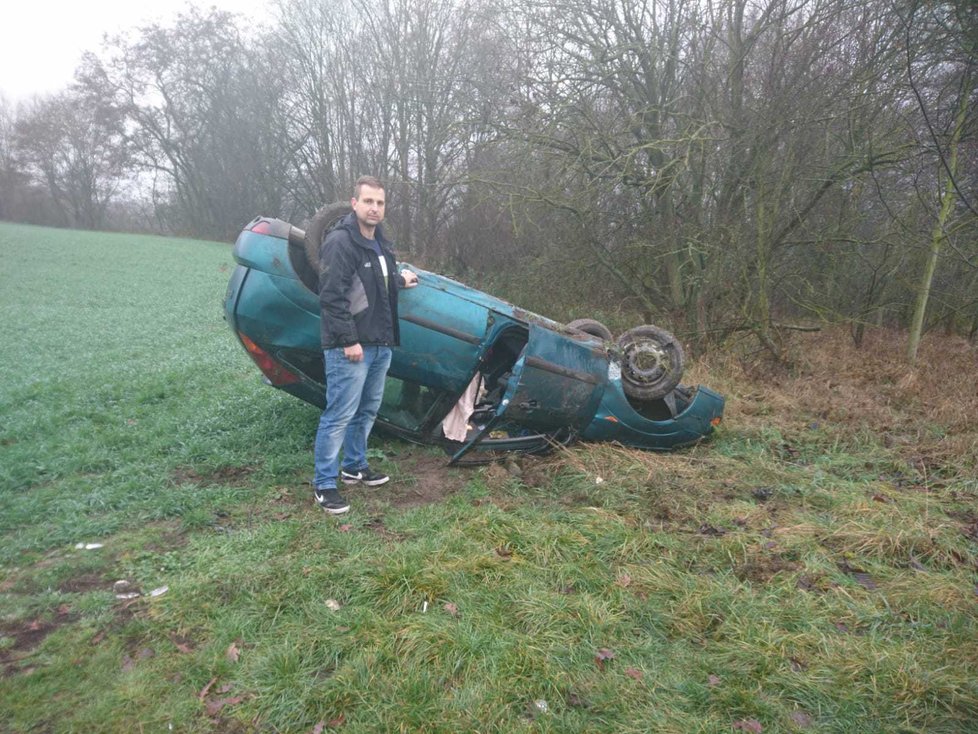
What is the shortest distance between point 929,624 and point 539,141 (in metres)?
7.66

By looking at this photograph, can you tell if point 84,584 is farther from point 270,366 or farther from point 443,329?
point 443,329

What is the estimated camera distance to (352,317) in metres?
3.96

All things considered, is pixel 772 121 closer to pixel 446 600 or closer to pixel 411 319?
pixel 411 319

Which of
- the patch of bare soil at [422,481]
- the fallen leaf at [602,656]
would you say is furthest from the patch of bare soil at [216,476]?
the fallen leaf at [602,656]

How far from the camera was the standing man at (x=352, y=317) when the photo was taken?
12.8 feet

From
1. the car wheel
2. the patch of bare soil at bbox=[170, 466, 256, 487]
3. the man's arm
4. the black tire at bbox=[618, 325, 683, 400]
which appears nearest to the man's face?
the man's arm

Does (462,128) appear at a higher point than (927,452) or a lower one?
higher

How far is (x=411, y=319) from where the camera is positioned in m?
4.57

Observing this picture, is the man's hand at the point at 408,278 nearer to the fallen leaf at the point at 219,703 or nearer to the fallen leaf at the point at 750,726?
the fallen leaf at the point at 219,703

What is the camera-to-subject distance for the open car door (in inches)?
180

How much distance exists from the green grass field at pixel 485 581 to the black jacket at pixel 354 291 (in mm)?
1101

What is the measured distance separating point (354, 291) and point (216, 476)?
1.75m

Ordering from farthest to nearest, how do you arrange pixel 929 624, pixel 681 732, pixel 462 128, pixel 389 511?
pixel 462 128
pixel 389 511
pixel 929 624
pixel 681 732

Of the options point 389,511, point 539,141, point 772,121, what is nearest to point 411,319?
point 389,511
